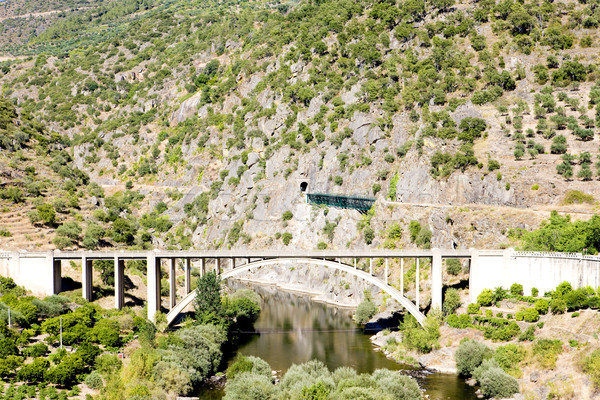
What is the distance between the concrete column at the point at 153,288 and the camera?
224 feet

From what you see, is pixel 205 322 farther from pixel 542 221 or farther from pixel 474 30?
pixel 474 30

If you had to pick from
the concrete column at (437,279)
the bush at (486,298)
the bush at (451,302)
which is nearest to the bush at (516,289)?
the bush at (486,298)

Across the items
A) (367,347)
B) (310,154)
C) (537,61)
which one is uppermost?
(537,61)

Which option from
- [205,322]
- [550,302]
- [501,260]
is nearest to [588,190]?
[501,260]

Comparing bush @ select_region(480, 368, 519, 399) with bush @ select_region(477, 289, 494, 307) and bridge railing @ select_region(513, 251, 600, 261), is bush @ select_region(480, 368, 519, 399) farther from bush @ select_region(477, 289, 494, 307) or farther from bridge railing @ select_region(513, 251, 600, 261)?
bush @ select_region(477, 289, 494, 307)

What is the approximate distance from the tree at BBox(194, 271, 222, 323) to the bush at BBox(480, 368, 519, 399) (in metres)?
26.8

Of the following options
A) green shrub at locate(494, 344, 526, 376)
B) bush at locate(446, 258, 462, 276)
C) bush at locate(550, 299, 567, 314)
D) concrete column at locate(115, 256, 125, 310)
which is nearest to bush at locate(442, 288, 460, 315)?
bush at locate(446, 258, 462, 276)

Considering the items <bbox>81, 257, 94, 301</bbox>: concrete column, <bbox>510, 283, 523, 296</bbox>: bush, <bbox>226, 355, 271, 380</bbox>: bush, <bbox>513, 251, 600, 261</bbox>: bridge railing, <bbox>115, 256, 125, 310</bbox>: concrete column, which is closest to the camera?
<bbox>226, 355, 271, 380</bbox>: bush

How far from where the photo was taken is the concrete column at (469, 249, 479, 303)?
221ft

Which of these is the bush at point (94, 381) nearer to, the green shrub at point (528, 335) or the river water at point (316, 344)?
the river water at point (316, 344)

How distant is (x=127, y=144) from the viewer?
6398 inches

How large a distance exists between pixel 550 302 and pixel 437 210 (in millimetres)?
28466

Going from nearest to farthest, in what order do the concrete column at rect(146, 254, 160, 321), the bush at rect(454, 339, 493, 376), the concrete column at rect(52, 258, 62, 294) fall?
the bush at rect(454, 339, 493, 376) → the concrete column at rect(146, 254, 160, 321) → the concrete column at rect(52, 258, 62, 294)

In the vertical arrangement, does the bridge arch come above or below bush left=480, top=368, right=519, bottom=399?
above
